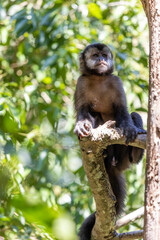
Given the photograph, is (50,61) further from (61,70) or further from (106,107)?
(106,107)

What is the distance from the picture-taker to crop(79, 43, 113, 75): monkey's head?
452cm

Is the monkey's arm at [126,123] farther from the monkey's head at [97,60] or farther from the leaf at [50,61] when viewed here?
the leaf at [50,61]

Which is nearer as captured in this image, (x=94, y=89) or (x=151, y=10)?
(x=151, y=10)

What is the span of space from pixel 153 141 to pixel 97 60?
2615mm

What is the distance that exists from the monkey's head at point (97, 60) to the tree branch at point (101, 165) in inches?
71.1

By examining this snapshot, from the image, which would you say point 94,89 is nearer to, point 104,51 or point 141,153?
point 104,51

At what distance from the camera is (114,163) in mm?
4234

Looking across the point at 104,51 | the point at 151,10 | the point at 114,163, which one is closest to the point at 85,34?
the point at 104,51

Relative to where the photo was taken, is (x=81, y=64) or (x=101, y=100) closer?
(x=101, y=100)

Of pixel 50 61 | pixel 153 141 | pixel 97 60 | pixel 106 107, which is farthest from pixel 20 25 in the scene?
pixel 153 141

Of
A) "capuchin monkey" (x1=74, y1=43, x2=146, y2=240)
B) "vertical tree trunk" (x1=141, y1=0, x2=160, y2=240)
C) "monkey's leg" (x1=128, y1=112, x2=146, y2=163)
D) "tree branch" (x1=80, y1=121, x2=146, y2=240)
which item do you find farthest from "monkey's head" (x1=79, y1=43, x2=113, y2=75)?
"vertical tree trunk" (x1=141, y1=0, x2=160, y2=240)

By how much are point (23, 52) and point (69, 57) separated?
91cm

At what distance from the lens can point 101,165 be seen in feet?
9.71

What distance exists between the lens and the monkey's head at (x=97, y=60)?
4.52m
